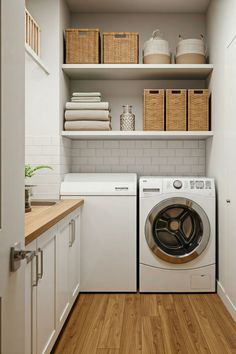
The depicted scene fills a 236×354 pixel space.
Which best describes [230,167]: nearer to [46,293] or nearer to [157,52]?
[157,52]

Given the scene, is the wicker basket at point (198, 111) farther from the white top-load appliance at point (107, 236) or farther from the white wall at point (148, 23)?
the white top-load appliance at point (107, 236)

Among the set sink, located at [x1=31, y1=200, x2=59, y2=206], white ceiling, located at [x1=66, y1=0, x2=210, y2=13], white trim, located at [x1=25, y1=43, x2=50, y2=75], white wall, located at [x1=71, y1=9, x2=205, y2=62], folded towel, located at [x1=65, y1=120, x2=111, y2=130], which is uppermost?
white ceiling, located at [x1=66, y1=0, x2=210, y2=13]

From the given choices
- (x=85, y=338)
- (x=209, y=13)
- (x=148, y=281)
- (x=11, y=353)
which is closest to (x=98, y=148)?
(x=148, y=281)

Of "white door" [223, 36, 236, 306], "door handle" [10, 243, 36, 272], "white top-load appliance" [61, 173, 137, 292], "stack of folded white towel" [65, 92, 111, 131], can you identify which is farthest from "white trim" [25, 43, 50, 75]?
"door handle" [10, 243, 36, 272]

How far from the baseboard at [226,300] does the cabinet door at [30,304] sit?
62.7 inches

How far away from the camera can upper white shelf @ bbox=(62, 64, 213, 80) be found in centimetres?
348

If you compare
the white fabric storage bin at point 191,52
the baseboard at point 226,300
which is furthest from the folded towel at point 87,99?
the baseboard at point 226,300

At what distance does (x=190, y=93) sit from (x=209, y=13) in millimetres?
863

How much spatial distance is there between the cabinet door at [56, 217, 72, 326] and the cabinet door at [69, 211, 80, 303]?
5.4 inches

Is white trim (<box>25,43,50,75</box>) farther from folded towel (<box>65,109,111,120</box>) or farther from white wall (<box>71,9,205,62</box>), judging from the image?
white wall (<box>71,9,205,62</box>)

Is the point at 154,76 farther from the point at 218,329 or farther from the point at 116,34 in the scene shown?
the point at 218,329

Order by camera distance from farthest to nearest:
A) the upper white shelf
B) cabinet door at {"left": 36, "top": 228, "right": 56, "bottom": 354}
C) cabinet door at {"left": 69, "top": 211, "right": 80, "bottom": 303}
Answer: the upper white shelf
cabinet door at {"left": 69, "top": 211, "right": 80, "bottom": 303}
cabinet door at {"left": 36, "top": 228, "right": 56, "bottom": 354}

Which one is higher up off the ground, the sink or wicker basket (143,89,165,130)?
wicker basket (143,89,165,130)

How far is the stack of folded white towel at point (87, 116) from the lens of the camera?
351 centimetres
